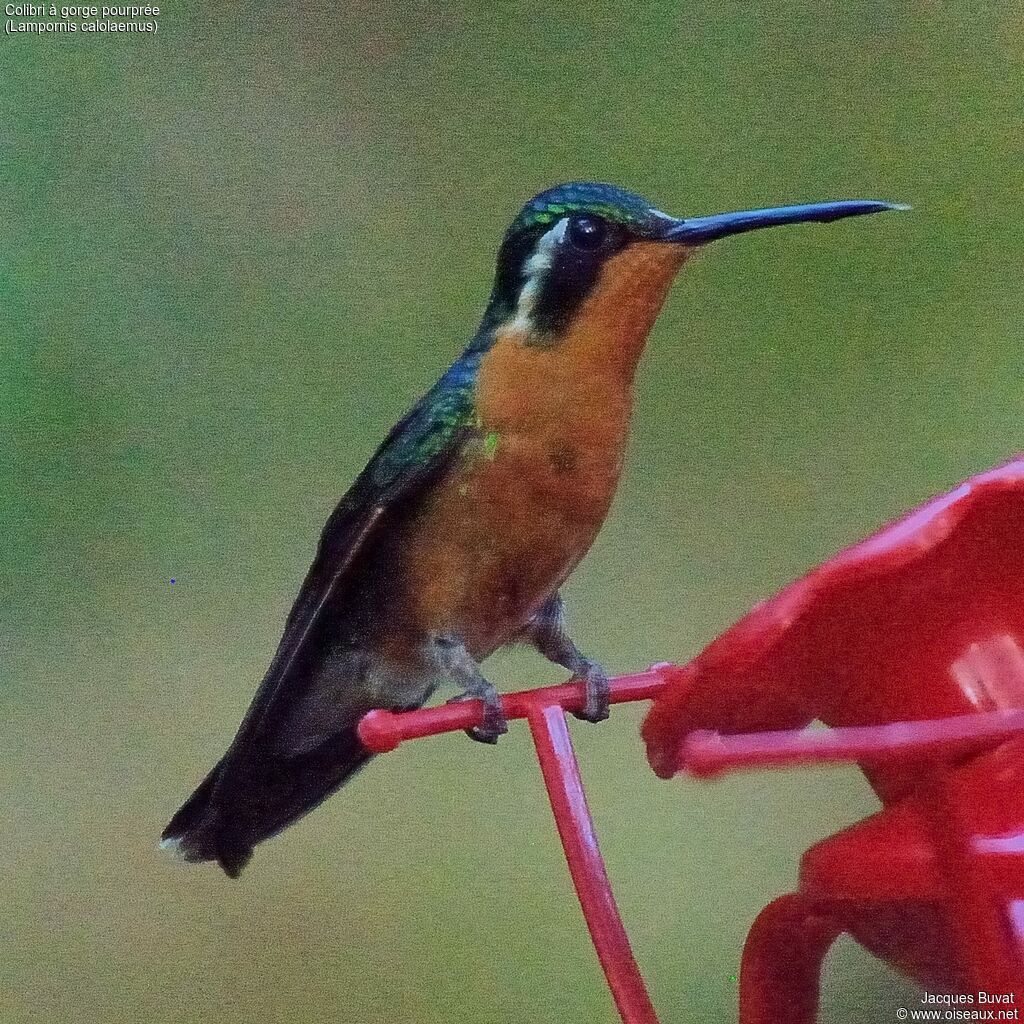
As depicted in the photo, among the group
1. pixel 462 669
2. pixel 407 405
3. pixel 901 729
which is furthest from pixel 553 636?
pixel 901 729

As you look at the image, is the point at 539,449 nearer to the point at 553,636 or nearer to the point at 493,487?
the point at 493,487

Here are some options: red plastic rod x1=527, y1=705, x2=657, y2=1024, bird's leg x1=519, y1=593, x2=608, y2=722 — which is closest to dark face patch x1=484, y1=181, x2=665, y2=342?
bird's leg x1=519, y1=593, x2=608, y2=722

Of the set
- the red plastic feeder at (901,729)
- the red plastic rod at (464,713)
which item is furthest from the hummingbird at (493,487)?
the red plastic feeder at (901,729)

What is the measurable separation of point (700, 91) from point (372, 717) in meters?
0.64

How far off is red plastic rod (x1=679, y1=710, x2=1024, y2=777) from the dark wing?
0.41 meters

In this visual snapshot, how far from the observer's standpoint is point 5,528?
0.84 meters

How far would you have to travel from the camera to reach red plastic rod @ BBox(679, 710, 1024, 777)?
0.33 m

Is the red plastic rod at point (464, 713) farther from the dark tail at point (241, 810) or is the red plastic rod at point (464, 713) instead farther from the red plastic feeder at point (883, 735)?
the dark tail at point (241, 810)

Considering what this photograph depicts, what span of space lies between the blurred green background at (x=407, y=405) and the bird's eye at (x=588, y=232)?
13 centimetres

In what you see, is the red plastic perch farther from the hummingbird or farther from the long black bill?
the long black bill

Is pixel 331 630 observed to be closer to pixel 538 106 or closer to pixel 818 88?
pixel 538 106

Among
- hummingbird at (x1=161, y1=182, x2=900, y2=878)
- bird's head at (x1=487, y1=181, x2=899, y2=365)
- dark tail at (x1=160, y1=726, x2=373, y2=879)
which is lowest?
dark tail at (x1=160, y1=726, x2=373, y2=879)

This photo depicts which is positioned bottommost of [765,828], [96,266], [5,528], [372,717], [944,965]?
[765,828]

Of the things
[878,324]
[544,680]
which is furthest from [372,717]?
[878,324]
